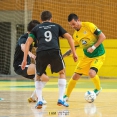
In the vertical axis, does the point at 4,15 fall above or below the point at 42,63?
above

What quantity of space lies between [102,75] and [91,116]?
12.9 m

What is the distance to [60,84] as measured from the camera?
7938 mm

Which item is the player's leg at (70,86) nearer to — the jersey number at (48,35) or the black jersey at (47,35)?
the black jersey at (47,35)

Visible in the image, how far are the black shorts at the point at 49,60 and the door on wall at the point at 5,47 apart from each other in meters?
14.1

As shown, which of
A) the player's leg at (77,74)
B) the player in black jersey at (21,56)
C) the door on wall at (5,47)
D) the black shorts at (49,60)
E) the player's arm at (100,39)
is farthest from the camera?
the door on wall at (5,47)

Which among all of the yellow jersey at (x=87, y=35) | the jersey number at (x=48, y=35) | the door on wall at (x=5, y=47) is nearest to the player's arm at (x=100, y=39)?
the yellow jersey at (x=87, y=35)

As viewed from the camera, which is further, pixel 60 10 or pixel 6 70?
pixel 6 70

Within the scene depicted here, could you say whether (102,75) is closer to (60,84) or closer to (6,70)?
(6,70)

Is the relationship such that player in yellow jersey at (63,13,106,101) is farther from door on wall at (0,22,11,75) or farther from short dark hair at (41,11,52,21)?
door on wall at (0,22,11,75)

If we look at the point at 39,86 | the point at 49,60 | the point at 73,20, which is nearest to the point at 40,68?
the point at 49,60

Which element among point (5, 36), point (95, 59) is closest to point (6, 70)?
point (5, 36)

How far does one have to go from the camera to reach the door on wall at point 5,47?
71.5 feet

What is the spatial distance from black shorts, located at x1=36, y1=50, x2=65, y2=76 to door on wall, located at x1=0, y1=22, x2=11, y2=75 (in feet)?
46.2

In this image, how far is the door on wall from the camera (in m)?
21.8
